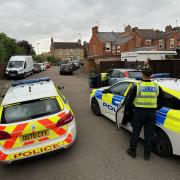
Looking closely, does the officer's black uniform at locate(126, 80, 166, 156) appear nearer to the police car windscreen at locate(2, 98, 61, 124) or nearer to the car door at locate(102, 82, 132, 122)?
the car door at locate(102, 82, 132, 122)

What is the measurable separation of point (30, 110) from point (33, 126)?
16.8 inches

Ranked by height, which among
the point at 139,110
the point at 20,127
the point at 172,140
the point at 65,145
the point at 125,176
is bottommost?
the point at 125,176

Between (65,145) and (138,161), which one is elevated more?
(65,145)

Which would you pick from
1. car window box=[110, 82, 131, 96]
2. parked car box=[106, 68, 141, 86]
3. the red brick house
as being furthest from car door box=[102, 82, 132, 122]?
the red brick house

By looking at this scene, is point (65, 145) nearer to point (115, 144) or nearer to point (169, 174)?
point (115, 144)

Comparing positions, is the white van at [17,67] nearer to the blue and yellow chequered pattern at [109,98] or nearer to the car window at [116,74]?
the car window at [116,74]

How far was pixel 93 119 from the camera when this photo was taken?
6031 mm

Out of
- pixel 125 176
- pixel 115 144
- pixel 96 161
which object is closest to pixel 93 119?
pixel 115 144

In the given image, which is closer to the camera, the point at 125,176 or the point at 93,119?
the point at 125,176

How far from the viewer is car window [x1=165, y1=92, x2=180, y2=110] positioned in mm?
3367

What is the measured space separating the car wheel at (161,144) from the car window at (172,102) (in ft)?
1.79

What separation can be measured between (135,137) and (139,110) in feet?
1.97

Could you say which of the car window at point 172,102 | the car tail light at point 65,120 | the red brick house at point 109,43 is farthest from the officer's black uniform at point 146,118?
the red brick house at point 109,43

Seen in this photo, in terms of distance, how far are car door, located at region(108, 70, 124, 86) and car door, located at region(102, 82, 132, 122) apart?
4.10 meters
